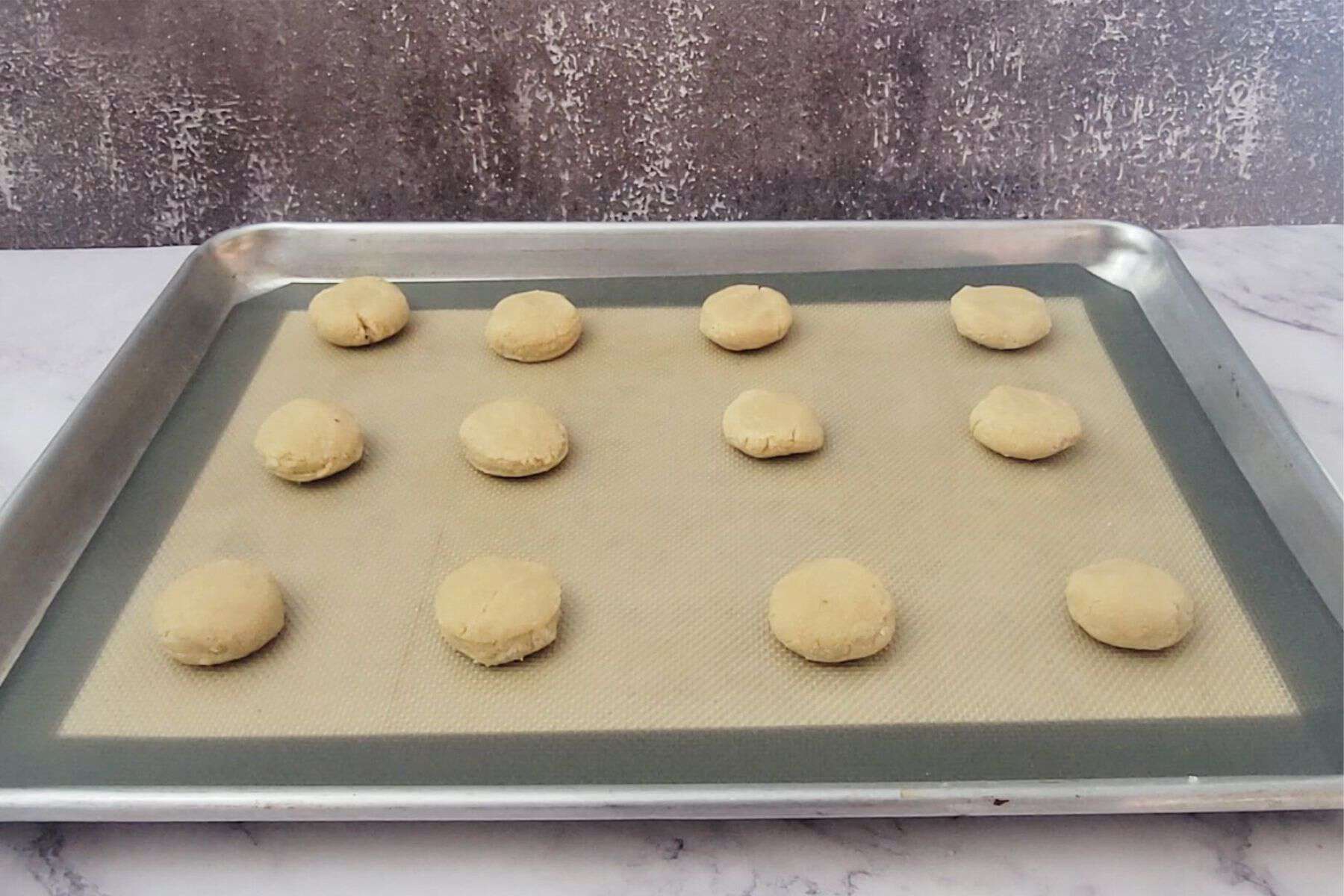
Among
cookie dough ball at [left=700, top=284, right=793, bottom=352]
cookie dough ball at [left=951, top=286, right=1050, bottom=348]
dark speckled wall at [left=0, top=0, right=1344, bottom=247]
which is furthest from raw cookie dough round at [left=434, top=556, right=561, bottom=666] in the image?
dark speckled wall at [left=0, top=0, right=1344, bottom=247]

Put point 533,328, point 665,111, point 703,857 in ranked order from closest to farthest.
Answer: point 703,857 < point 533,328 < point 665,111

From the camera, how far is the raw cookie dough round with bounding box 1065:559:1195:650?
3.58ft

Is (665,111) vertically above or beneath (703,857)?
above

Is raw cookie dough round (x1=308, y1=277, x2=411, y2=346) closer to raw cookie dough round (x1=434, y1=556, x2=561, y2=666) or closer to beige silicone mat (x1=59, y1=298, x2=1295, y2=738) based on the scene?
beige silicone mat (x1=59, y1=298, x2=1295, y2=738)

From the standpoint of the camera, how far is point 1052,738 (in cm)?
104

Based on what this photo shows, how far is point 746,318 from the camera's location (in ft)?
4.90

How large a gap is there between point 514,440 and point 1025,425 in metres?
0.64

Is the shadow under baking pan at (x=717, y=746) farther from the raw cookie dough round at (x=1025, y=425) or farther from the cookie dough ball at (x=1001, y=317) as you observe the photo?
the cookie dough ball at (x=1001, y=317)

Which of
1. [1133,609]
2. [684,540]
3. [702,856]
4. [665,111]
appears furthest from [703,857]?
[665,111]

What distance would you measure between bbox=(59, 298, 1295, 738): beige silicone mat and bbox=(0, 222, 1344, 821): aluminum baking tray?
25mm

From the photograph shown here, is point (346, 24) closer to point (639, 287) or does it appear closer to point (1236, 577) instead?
point (639, 287)

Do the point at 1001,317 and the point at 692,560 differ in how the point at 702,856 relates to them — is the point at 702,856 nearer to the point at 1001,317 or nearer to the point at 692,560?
the point at 692,560

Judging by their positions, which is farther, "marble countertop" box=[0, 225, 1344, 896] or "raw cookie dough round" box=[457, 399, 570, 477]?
"raw cookie dough round" box=[457, 399, 570, 477]

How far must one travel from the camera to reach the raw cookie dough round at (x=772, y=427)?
1331 mm
